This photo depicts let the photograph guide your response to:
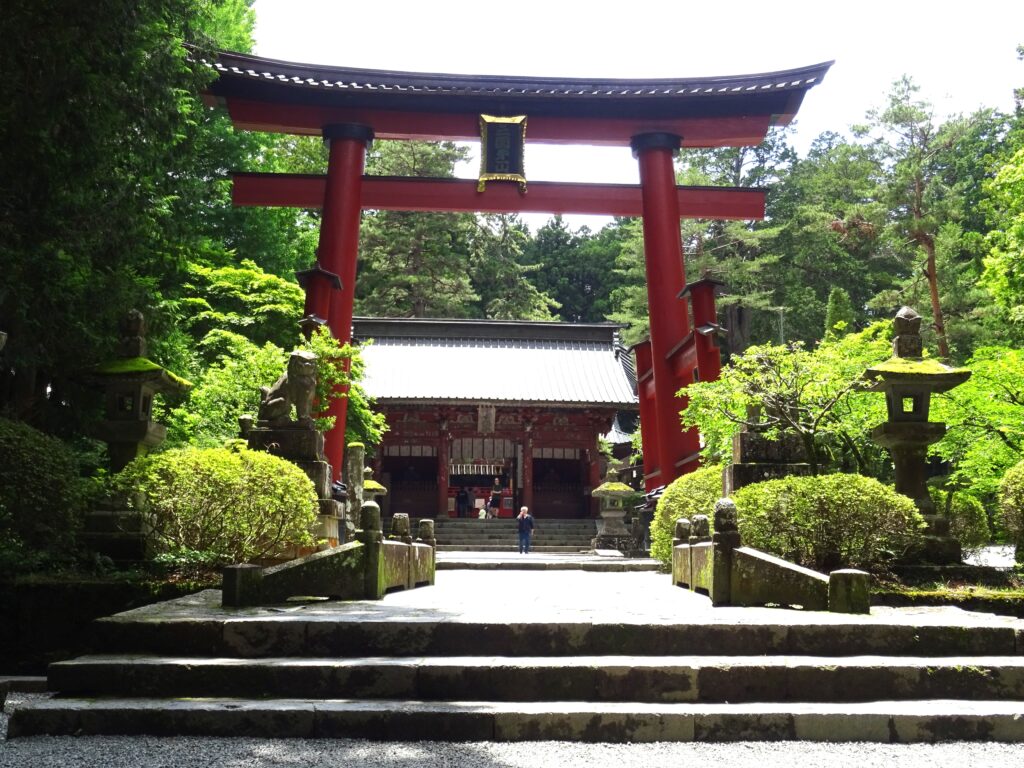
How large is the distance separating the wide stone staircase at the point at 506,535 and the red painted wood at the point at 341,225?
A: 9.36 m

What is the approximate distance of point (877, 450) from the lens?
1405 cm

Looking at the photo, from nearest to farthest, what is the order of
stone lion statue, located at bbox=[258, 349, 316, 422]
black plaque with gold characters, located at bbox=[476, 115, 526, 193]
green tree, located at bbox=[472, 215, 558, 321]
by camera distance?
stone lion statue, located at bbox=[258, 349, 316, 422] < black plaque with gold characters, located at bbox=[476, 115, 526, 193] < green tree, located at bbox=[472, 215, 558, 321]

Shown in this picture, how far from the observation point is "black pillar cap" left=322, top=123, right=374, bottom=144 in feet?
57.0

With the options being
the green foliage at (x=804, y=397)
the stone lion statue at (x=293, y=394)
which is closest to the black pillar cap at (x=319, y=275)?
the stone lion statue at (x=293, y=394)

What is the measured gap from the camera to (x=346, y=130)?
17.4 meters

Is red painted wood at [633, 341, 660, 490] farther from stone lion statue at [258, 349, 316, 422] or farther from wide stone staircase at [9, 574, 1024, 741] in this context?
wide stone staircase at [9, 574, 1024, 741]

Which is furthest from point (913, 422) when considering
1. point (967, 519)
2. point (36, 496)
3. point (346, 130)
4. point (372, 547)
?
point (346, 130)

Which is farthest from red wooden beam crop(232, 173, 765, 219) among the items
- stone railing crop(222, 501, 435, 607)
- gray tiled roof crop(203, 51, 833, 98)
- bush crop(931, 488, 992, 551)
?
stone railing crop(222, 501, 435, 607)

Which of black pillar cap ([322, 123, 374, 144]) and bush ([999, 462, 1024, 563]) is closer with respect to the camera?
bush ([999, 462, 1024, 563])

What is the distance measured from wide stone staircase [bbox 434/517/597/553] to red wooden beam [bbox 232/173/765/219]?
33.4 feet

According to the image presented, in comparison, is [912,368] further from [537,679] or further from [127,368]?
[127,368]

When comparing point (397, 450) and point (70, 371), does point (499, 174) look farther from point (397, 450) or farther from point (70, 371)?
point (397, 450)

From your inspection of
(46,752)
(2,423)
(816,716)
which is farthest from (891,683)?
(2,423)

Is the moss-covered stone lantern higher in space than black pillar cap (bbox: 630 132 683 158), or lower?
lower
